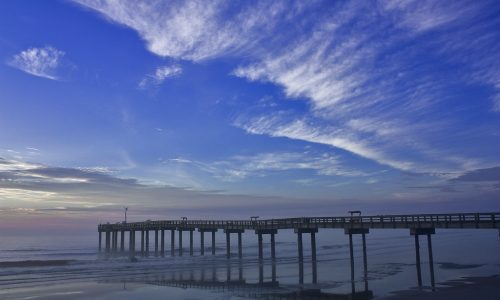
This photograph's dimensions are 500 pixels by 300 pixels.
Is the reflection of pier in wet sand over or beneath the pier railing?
beneath

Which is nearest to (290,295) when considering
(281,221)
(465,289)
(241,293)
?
(241,293)

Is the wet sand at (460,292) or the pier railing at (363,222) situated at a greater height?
the pier railing at (363,222)

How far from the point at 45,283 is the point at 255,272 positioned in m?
16.3

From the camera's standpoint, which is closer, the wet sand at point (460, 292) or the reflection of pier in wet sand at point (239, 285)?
the wet sand at point (460, 292)

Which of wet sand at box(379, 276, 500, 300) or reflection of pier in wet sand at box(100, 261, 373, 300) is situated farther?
reflection of pier in wet sand at box(100, 261, 373, 300)

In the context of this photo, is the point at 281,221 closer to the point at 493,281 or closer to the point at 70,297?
the point at 493,281

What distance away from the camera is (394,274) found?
32.8m

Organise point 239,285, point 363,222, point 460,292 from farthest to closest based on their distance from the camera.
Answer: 1. point 363,222
2. point 239,285
3. point 460,292

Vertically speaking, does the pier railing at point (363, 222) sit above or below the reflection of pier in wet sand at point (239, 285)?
above

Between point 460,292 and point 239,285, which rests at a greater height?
point 460,292

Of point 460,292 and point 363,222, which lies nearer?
point 460,292

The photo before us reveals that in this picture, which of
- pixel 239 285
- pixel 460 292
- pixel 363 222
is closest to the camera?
pixel 460 292

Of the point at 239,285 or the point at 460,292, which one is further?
the point at 239,285

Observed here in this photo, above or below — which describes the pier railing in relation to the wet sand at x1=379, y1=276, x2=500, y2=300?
above
